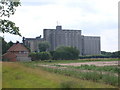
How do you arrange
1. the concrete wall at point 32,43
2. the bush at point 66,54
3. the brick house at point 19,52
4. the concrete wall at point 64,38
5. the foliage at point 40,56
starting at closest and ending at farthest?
1. the brick house at point 19,52
2. the foliage at point 40,56
3. the bush at point 66,54
4. the concrete wall at point 64,38
5. the concrete wall at point 32,43

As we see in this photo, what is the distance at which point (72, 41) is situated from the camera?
166000mm

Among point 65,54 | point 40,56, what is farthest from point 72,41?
point 40,56

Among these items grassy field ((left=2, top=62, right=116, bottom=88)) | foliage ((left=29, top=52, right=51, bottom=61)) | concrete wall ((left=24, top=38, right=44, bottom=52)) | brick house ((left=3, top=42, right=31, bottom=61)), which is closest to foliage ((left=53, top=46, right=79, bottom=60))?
foliage ((left=29, top=52, right=51, bottom=61))

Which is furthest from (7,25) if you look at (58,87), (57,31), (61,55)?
(57,31)

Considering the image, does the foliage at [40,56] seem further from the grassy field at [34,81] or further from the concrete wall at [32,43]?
the grassy field at [34,81]

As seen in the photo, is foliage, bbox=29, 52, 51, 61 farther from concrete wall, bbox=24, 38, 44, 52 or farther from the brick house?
concrete wall, bbox=24, 38, 44, 52

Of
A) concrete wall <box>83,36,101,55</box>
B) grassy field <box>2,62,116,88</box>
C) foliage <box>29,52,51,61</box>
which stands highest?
concrete wall <box>83,36,101,55</box>

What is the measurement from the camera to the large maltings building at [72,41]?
162m

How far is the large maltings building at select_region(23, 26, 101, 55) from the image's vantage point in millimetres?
161750

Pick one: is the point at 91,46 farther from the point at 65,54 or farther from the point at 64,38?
the point at 65,54

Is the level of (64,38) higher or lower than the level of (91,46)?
higher

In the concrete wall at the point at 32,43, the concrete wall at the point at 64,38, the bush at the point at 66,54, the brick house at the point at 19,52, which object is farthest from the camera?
the concrete wall at the point at 32,43

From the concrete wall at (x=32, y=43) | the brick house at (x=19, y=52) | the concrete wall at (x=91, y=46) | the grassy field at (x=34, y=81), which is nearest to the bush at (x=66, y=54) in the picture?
the brick house at (x=19, y=52)

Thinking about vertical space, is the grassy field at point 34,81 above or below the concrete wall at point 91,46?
below
